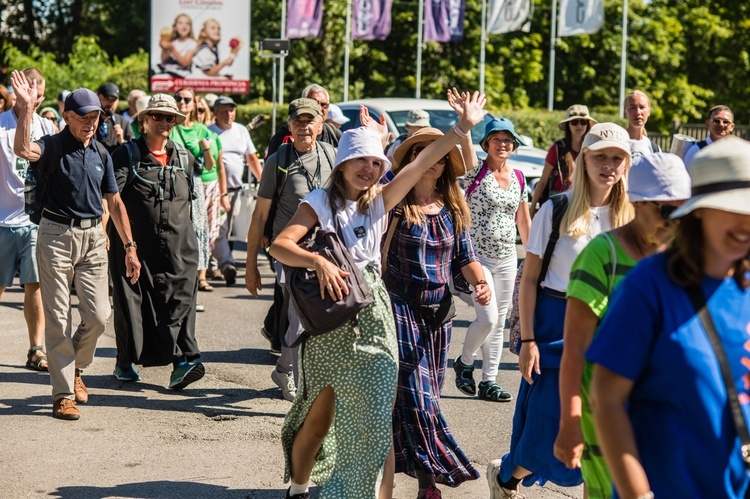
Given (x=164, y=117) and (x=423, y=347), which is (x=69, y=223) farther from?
(x=423, y=347)

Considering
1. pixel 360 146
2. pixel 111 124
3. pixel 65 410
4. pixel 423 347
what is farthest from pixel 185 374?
pixel 111 124

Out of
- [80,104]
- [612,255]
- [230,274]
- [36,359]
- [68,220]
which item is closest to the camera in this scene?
[612,255]

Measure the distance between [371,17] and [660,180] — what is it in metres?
28.6

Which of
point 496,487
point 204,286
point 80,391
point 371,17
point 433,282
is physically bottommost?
point 204,286

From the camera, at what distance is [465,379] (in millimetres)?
8156

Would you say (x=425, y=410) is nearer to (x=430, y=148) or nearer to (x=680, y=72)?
(x=430, y=148)

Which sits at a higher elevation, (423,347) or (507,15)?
(507,15)

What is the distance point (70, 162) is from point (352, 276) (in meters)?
2.95

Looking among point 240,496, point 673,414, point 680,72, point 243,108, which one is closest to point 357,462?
point 240,496

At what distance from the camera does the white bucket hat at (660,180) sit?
147 inches

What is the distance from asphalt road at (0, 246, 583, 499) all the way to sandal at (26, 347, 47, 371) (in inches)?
2.8

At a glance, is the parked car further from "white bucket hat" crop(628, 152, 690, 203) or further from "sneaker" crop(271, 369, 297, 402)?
"white bucket hat" crop(628, 152, 690, 203)

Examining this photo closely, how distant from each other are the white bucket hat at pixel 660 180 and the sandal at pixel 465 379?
4422 millimetres

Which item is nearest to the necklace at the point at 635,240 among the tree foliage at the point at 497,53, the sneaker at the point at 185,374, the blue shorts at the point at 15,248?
the sneaker at the point at 185,374
